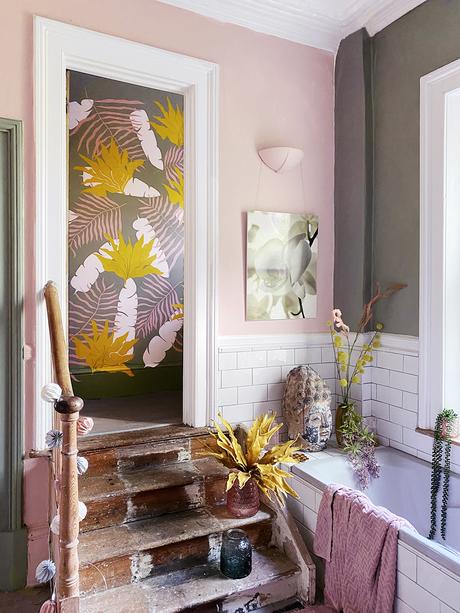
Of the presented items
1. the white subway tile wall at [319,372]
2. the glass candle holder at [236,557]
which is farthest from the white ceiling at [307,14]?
the glass candle holder at [236,557]

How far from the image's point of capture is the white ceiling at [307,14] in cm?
272

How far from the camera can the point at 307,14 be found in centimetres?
287

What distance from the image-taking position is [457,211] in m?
2.54

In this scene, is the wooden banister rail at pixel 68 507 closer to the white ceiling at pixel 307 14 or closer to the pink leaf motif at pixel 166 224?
the white ceiling at pixel 307 14

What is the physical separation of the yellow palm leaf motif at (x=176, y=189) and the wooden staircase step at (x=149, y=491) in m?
2.24

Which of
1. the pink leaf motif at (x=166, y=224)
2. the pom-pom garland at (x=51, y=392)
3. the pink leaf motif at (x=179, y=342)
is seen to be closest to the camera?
the pom-pom garland at (x=51, y=392)

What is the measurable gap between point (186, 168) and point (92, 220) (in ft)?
3.96

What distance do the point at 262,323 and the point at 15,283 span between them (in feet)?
4.55

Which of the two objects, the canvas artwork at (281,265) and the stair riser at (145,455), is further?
the canvas artwork at (281,265)

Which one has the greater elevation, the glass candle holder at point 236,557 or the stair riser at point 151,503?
the stair riser at point 151,503

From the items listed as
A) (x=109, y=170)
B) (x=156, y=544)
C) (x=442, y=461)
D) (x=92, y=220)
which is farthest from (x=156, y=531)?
(x=109, y=170)

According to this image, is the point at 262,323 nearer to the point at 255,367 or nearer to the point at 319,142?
the point at 255,367

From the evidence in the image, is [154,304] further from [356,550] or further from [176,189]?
[356,550]

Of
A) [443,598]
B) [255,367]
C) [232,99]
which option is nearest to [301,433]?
[255,367]
